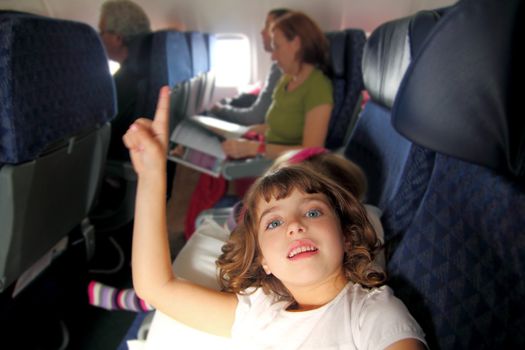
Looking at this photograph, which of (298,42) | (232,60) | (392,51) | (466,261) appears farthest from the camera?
(232,60)

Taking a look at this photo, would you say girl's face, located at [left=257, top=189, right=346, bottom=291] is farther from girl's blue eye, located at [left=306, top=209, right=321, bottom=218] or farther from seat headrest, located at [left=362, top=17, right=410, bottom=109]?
seat headrest, located at [left=362, top=17, right=410, bottom=109]

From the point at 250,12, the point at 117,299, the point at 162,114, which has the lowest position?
the point at 117,299

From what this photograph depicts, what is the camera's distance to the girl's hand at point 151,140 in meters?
0.81

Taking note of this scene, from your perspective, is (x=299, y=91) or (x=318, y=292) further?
(x=299, y=91)

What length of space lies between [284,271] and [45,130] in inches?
34.8

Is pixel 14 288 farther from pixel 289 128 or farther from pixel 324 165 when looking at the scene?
pixel 289 128

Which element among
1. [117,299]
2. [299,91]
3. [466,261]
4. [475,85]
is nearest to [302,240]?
[466,261]

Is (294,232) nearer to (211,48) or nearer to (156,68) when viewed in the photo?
(156,68)

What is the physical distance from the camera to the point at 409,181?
1009mm

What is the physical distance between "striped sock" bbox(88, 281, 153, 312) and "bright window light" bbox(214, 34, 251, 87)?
350 cm

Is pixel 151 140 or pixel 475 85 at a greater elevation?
pixel 475 85

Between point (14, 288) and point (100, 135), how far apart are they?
2.23 ft

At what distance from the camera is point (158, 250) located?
883 mm

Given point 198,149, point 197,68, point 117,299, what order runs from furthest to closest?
1. point 197,68
2. point 198,149
3. point 117,299
